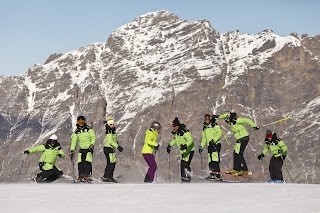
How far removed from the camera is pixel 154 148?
22922 mm

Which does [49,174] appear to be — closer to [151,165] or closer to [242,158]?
[151,165]

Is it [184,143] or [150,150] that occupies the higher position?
[184,143]

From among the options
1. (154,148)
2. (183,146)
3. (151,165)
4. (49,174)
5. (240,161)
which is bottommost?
(49,174)

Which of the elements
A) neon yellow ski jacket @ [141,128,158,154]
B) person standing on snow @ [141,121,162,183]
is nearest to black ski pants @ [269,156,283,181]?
person standing on snow @ [141,121,162,183]

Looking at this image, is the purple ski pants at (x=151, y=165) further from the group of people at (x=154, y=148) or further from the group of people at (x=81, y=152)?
the group of people at (x=81, y=152)

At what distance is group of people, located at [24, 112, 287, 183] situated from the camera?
2283cm

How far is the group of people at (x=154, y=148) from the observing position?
22.8 meters

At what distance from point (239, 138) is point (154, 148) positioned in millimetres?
4178

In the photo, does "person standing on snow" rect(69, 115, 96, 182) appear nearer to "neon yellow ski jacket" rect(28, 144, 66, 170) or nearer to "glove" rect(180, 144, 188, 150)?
"neon yellow ski jacket" rect(28, 144, 66, 170)
